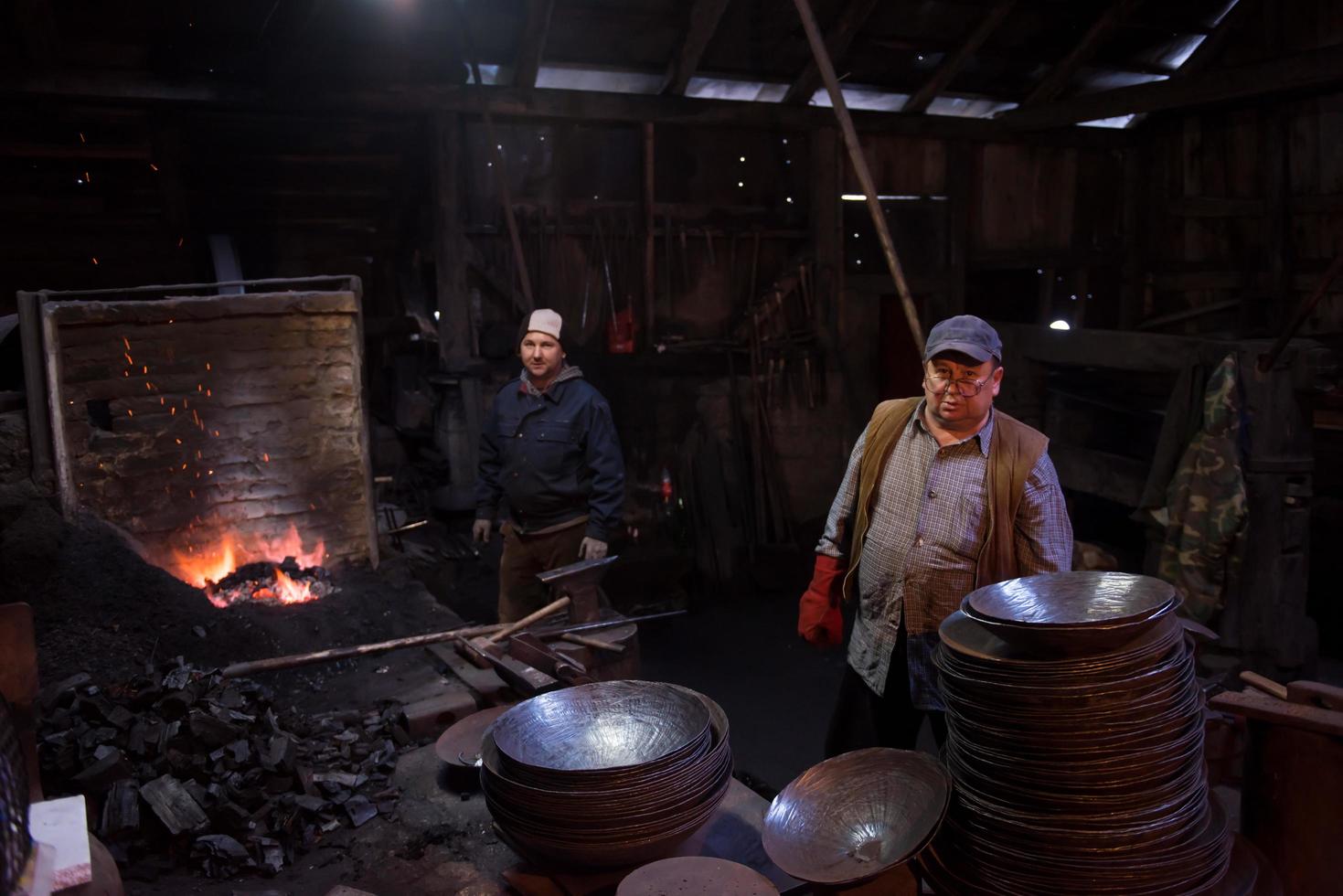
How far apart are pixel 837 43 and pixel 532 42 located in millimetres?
2665

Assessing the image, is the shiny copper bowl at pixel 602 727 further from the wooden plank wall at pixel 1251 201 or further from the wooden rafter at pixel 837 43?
the wooden plank wall at pixel 1251 201

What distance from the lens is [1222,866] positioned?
234 cm

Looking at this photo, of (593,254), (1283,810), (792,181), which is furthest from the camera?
(792,181)

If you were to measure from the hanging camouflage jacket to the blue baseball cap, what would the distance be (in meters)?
3.39

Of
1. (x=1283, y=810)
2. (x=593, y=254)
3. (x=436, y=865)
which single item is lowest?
(x=436, y=865)

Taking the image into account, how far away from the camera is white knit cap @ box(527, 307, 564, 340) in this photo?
18.8 ft

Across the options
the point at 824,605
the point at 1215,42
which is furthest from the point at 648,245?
the point at 824,605

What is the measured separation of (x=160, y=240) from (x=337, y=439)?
3.40 meters

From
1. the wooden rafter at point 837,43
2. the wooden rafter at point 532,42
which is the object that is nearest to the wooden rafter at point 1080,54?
the wooden rafter at point 837,43

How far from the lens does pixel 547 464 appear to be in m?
5.83

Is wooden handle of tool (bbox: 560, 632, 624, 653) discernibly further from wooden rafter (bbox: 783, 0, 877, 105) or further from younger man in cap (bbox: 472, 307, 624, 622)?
wooden rafter (bbox: 783, 0, 877, 105)

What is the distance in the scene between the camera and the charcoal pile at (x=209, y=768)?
3.37 metres

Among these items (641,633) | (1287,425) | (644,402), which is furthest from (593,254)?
(1287,425)

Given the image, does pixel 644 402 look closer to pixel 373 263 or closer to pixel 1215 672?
pixel 373 263
